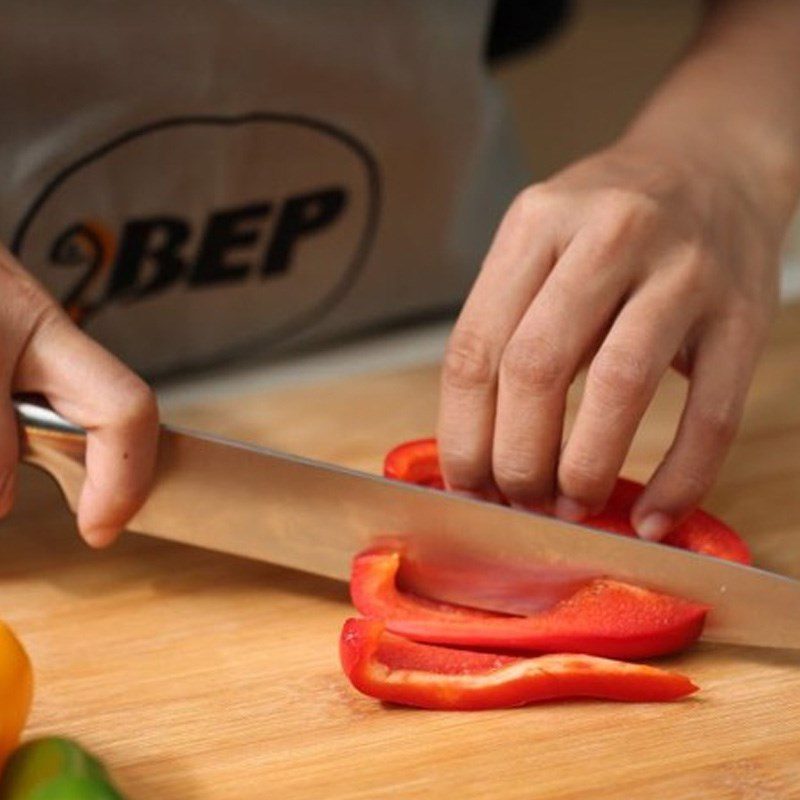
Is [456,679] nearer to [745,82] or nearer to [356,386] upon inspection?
[356,386]

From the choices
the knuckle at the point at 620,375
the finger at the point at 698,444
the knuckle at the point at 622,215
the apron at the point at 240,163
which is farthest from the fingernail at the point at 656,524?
the apron at the point at 240,163

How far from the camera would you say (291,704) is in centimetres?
129

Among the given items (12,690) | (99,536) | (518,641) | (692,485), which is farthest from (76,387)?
(692,485)

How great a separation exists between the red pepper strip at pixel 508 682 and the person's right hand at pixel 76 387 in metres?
0.22

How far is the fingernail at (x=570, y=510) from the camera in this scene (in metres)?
1.39

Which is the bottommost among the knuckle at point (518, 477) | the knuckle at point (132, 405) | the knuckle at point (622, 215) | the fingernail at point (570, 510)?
the fingernail at point (570, 510)

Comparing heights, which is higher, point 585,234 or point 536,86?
point 585,234

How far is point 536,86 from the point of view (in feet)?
9.58

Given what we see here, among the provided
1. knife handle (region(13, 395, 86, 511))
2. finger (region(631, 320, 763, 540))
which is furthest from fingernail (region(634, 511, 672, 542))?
knife handle (region(13, 395, 86, 511))

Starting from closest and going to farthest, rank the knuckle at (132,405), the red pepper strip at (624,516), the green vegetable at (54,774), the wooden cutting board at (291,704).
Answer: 1. the green vegetable at (54,774)
2. the wooden cutting board at (291,704)
3. the knuckle at (132,405)
4. the red pepper strip at (624,516)

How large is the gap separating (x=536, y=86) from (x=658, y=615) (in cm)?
174

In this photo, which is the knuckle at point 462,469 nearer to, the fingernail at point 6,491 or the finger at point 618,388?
the finger at point 618,388

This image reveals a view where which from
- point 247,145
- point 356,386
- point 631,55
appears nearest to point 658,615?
point 356,386

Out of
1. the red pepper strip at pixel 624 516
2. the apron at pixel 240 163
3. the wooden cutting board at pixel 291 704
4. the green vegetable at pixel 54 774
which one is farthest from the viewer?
the apron at pixel 240 163
